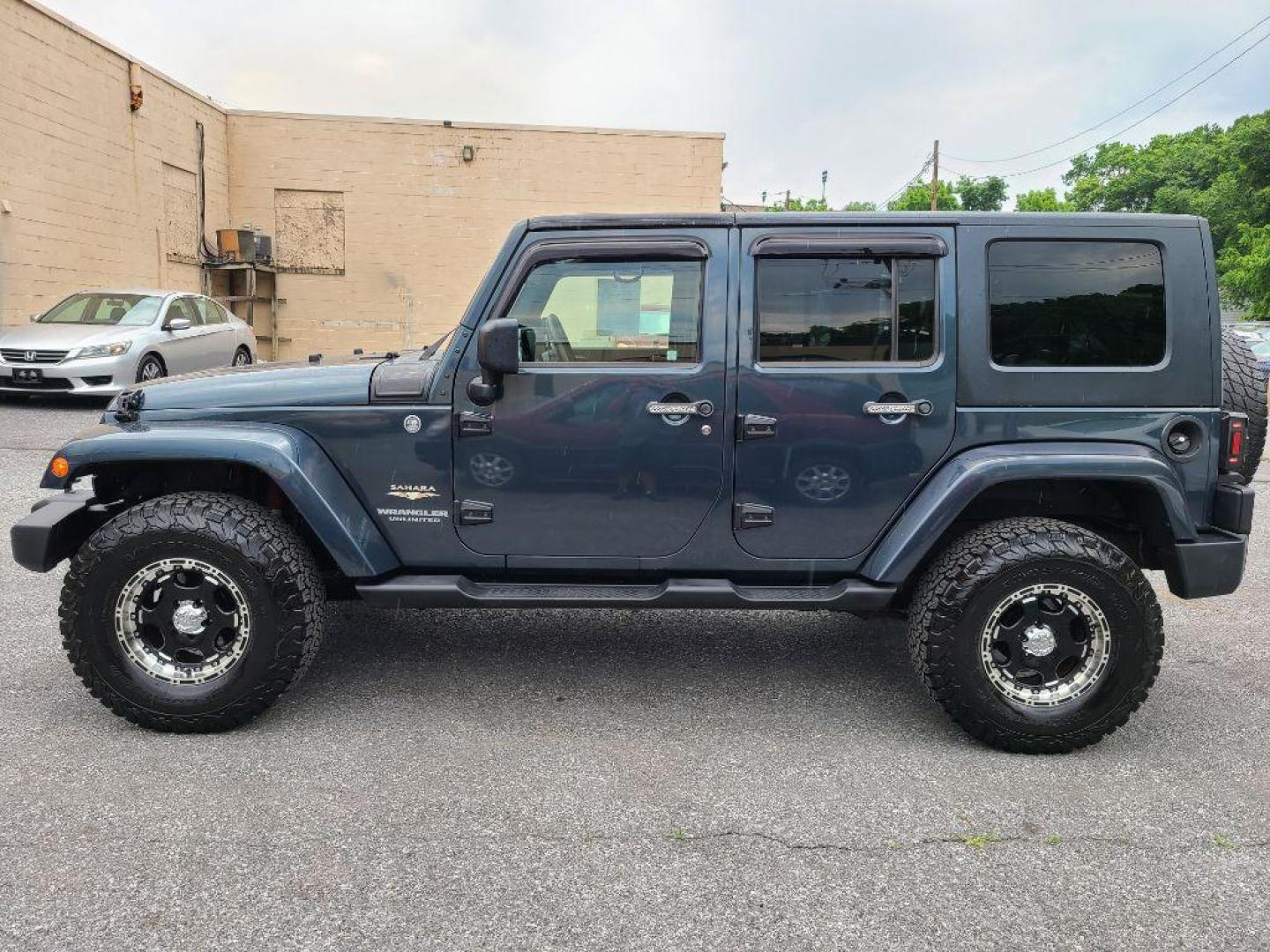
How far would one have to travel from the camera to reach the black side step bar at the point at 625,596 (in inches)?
140

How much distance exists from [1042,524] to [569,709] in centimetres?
194

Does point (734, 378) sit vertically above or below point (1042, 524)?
above

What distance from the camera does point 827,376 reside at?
11.6 ft

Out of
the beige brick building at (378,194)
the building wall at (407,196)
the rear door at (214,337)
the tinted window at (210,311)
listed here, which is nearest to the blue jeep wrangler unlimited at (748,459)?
the rear door at (214,337)

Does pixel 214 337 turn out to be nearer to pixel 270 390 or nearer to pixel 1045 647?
pixel 270 390

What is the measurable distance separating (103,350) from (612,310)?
10040 millimetres

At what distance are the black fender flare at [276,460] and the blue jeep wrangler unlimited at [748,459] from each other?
14mm

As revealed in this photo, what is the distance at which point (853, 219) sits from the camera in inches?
140

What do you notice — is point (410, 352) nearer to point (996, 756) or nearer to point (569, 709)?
point (569, 709)

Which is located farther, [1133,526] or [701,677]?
[701,677]

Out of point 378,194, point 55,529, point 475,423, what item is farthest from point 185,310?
point 475,423

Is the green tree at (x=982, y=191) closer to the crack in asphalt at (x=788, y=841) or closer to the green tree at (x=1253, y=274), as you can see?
the green tree at (x=1253, y=274)

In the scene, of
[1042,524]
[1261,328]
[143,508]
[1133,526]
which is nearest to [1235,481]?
[1133,526]

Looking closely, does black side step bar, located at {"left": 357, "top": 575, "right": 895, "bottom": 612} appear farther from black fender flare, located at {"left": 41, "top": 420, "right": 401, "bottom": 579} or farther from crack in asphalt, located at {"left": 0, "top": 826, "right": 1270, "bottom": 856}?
crack in asphalt, located at {"left": 0, "top": 826, "right": 1270, "bottom": 856}
